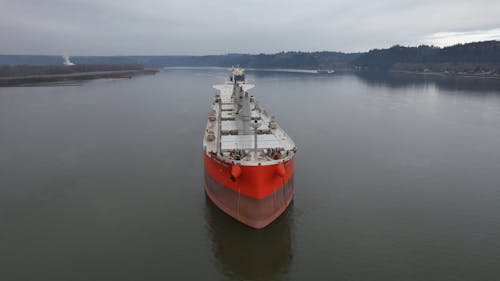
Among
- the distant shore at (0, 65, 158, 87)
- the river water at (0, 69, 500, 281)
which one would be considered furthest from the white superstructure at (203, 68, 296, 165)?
the distant shore at (0, 65, 158, 87)

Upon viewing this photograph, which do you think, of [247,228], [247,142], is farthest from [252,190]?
[247,142]

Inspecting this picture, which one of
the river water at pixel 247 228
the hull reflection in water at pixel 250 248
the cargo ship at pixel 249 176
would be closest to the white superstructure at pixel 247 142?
the cargo ship at pixel 249 176

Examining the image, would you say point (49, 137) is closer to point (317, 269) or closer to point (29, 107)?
point (29, 107)

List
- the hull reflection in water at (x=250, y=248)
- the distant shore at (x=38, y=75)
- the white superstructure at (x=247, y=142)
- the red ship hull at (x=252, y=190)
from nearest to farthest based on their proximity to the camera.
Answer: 1. the hull reflection in water at (x=250, y=248)
2. the red ship hull at (x=252, y=190)
3. the white superstructure at (x=247, y=142)
4. the distant shore at (x=38, y=75)

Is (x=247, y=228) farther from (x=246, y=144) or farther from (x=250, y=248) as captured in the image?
(x=246, y=144)

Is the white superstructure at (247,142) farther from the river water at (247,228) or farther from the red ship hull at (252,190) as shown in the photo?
the river water at (247,228)

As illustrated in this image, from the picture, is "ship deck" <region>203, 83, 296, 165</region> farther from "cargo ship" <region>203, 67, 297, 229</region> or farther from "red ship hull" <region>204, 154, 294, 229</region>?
"red ship hull" <region>204, 154, 294, 229</region>

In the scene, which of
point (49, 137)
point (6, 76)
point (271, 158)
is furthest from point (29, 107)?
point (6, 76)
